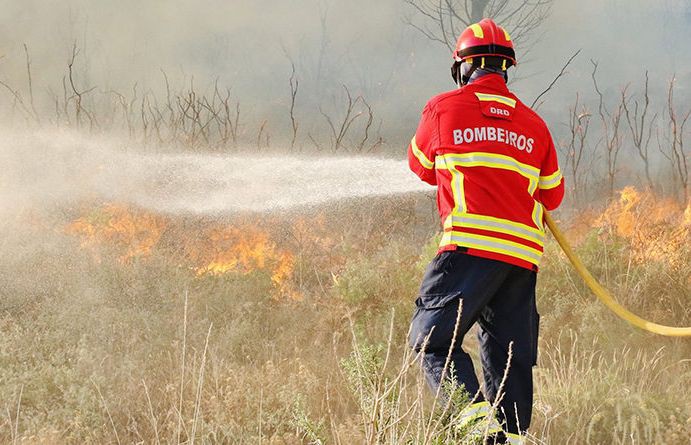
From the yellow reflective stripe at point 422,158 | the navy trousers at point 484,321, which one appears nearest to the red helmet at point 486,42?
the yellow reflective stripe at point 422,158

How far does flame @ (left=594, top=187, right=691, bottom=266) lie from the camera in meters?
5.68

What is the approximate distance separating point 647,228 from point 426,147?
3.68 m

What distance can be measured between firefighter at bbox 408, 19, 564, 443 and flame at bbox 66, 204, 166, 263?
3522 mm

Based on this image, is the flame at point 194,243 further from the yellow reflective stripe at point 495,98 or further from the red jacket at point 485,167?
the yellow reflective stripe at point 495,98

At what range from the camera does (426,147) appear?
3.23m

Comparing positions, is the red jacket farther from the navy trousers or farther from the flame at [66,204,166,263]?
the flame at [66,204,166,263]

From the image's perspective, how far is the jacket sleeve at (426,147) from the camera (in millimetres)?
3188

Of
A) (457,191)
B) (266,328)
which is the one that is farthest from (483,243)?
(266,328)

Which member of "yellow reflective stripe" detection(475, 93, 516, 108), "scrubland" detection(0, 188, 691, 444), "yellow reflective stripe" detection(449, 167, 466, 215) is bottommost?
"scrubland" detection(0, 188, 691, 444)

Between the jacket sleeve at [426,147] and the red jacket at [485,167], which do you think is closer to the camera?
the red jacket at [485,167]

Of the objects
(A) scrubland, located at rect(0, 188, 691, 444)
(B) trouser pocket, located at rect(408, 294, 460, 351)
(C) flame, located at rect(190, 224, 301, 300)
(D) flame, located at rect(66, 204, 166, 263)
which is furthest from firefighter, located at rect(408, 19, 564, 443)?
(D) flame, located at rect(66, 204, 166, 263)

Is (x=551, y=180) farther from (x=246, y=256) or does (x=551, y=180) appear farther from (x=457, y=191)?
(x=246, y=256)

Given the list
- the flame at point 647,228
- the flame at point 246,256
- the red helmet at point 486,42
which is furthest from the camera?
the flame at point 246,256

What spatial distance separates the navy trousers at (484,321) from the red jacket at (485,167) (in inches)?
3.1
